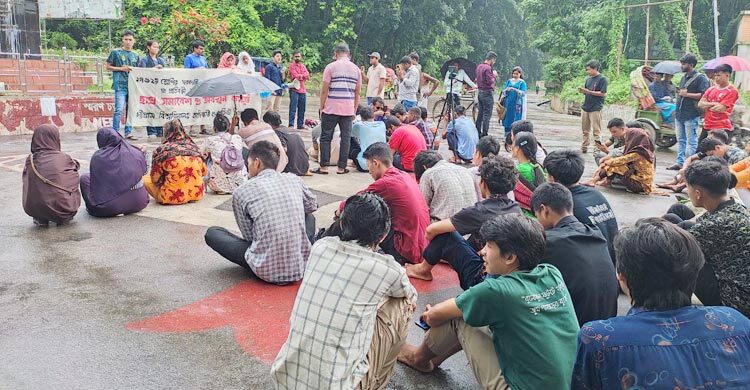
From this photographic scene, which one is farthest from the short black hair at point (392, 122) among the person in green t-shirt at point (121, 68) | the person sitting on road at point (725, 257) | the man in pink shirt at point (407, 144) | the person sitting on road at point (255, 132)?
the person sitting on road at point (725, 257)

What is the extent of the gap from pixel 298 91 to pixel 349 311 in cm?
1089

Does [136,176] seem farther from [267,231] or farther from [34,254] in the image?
[267,231]

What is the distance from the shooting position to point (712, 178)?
355cm

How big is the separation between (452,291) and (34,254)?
136 inches

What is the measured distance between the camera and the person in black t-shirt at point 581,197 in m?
4.13

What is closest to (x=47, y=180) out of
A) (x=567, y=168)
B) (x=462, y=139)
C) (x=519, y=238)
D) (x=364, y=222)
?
(x=364, y=222)

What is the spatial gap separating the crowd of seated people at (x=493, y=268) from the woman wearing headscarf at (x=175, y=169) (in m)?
0.47

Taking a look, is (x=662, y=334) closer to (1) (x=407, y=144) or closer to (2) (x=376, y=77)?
(1) (x=407, y=144)

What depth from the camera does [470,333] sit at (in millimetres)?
3002

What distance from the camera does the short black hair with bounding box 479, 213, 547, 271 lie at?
2756mm

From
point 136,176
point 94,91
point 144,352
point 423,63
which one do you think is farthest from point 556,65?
point 144,352

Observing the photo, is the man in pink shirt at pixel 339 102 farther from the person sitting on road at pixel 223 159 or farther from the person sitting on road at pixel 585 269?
the person sitting on road at pixel 585 269

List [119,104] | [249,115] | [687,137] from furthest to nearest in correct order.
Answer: [119,104] → [687,137] → [249,115]

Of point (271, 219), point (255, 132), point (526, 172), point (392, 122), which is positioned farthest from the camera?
point (392, 122)
